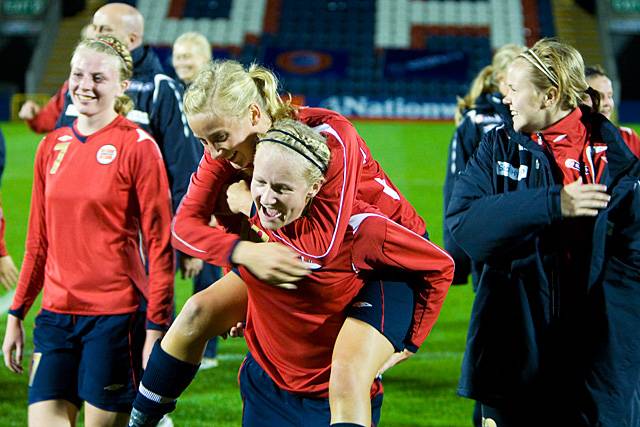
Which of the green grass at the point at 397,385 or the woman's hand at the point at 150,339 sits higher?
the woman's hand at the point at 150,339

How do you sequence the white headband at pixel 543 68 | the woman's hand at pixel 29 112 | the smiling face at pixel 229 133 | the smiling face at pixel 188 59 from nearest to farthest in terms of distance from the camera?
the smiling face at pixel 229 133 < the white headband at pixel 543 68 < the woman's hand at pixel 29 112 < the smiling face at pixel 188 59

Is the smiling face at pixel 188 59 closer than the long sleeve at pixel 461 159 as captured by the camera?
No

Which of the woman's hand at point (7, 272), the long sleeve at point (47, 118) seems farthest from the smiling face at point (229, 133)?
the long sleeve at point (47, 118)

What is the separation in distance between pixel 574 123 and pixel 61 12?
3072cm

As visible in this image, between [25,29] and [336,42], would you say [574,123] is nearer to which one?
[336,42]

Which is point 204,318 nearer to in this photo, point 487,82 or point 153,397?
point 153,397

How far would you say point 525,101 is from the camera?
3002 millimetres

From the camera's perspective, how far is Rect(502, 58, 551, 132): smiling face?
3000 mm

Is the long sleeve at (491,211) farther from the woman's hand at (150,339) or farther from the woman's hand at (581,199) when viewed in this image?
the woman's hand at (150,339)

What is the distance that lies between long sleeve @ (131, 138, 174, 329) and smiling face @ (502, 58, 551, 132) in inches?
49.6

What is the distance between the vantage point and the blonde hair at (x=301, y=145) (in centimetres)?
264

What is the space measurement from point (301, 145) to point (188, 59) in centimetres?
445

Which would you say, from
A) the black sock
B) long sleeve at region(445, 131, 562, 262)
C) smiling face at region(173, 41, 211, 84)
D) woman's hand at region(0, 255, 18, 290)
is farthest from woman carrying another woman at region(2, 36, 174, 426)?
smiling face at region(173, 41, 211, 84)

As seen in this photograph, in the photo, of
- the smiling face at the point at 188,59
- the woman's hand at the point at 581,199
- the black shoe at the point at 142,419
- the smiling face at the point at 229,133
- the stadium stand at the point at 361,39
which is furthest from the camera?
the stadium stand at the point at 361,39
